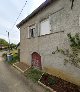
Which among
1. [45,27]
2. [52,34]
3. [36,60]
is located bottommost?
[36,60]

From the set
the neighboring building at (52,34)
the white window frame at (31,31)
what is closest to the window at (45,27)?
the neighboring building at (52,34)

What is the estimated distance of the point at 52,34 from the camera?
→ 523 inches

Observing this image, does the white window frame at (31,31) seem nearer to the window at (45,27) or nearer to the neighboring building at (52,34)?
the neighboring building at (52,34)

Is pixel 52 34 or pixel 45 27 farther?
pixel 45 27

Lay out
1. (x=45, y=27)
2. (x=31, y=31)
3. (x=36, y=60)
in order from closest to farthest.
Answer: (x=45, y=27), (x=36, y=60), (x=31, y=31)

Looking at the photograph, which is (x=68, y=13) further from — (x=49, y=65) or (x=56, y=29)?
(x=49, y=65)

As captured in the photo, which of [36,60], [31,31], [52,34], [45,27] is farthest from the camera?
[31,31]

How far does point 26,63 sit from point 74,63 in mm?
9833

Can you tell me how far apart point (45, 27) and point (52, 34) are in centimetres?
150

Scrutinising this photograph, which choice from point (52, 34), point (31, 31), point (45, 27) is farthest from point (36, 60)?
point (52, 34)

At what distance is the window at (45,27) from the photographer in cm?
1406

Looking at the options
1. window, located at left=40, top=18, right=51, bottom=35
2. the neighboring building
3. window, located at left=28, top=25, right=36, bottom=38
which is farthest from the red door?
window, located at left=40, top=18, right=51, bottom=35

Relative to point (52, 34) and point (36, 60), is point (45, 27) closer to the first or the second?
point (52, 34)

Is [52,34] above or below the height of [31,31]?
below
